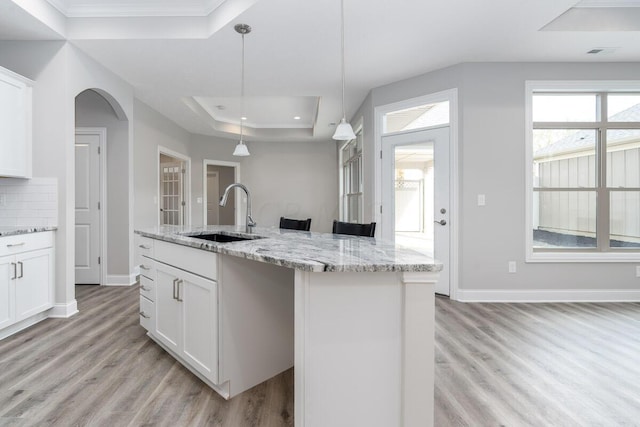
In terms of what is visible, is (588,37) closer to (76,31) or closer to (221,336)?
(221,336)

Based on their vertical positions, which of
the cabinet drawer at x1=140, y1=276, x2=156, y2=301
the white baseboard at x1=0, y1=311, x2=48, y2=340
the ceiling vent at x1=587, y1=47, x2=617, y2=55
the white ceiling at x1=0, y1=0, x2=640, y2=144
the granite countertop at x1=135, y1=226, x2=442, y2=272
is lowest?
the white baseboard at x1=0, y1=311, x2=48, y2=340

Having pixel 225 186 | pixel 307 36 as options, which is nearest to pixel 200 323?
pixel 307 36

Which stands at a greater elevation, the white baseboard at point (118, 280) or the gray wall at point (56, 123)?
the gray wall at point (56, 123)

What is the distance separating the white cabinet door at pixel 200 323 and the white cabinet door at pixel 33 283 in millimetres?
1700

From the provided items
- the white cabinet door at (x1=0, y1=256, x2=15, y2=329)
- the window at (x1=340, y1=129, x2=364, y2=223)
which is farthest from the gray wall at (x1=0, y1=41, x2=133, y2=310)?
the window at (x1=340, y1=129, x2=364, y2=223)

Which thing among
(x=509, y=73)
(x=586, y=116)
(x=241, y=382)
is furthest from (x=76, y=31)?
(x=586, y=116)

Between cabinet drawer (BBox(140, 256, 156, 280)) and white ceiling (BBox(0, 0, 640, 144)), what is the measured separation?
203cm

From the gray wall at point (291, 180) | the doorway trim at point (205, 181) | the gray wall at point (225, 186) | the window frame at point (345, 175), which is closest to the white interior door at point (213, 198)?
the gray wall at point (225, 186)

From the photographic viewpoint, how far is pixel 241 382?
5.60 feet

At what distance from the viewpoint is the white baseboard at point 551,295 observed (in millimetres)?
3342

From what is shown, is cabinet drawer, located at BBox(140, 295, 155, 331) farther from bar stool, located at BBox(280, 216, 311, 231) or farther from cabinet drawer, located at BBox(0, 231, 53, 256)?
bar stool, located at BBox(280, 216, 311, 231)

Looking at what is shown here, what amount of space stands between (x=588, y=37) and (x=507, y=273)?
7.85 feet

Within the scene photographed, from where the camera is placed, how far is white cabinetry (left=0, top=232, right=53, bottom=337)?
2363 millimetres

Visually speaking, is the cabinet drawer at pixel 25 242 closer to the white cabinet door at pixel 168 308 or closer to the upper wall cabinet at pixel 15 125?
the upper wall cabinet at pixel 15 125
